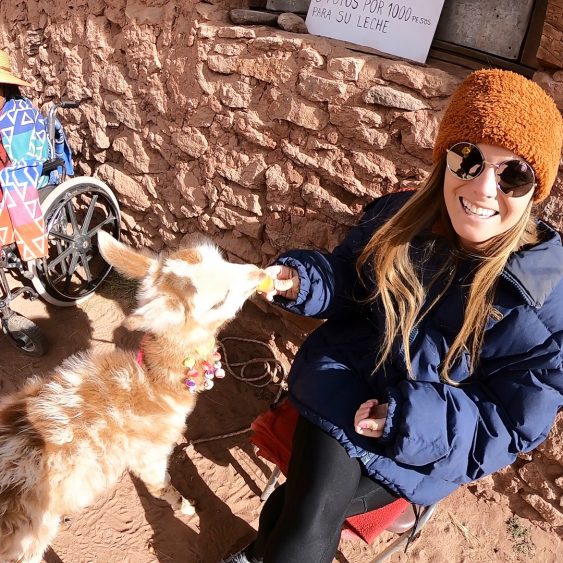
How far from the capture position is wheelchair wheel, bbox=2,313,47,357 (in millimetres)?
3412

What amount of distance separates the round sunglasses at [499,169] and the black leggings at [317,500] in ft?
3.46

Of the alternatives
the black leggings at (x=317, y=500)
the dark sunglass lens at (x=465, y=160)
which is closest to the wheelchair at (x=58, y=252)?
the black leggings at (x=317, y=500)

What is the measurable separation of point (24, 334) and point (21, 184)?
103cm

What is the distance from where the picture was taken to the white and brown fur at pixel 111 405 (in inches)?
79.5

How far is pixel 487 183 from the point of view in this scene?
5.29 feet

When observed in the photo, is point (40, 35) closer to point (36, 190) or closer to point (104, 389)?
point (36, 190)

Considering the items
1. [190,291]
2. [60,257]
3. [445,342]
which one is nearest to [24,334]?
[60,257]

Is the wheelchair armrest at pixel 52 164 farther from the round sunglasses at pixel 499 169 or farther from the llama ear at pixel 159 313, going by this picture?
the round sunglasses at pixel 499 169

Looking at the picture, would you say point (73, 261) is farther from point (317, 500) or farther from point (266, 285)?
point (317, 500)

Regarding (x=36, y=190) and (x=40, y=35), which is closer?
(x=36, y=190)

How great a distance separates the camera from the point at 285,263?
2166mm

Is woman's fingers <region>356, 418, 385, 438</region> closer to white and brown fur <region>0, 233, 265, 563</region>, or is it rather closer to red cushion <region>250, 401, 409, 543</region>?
red cushion <region>250, 401, 409, 543</region>

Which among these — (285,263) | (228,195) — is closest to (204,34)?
(228,195)

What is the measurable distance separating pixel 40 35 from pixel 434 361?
4.15 metres
